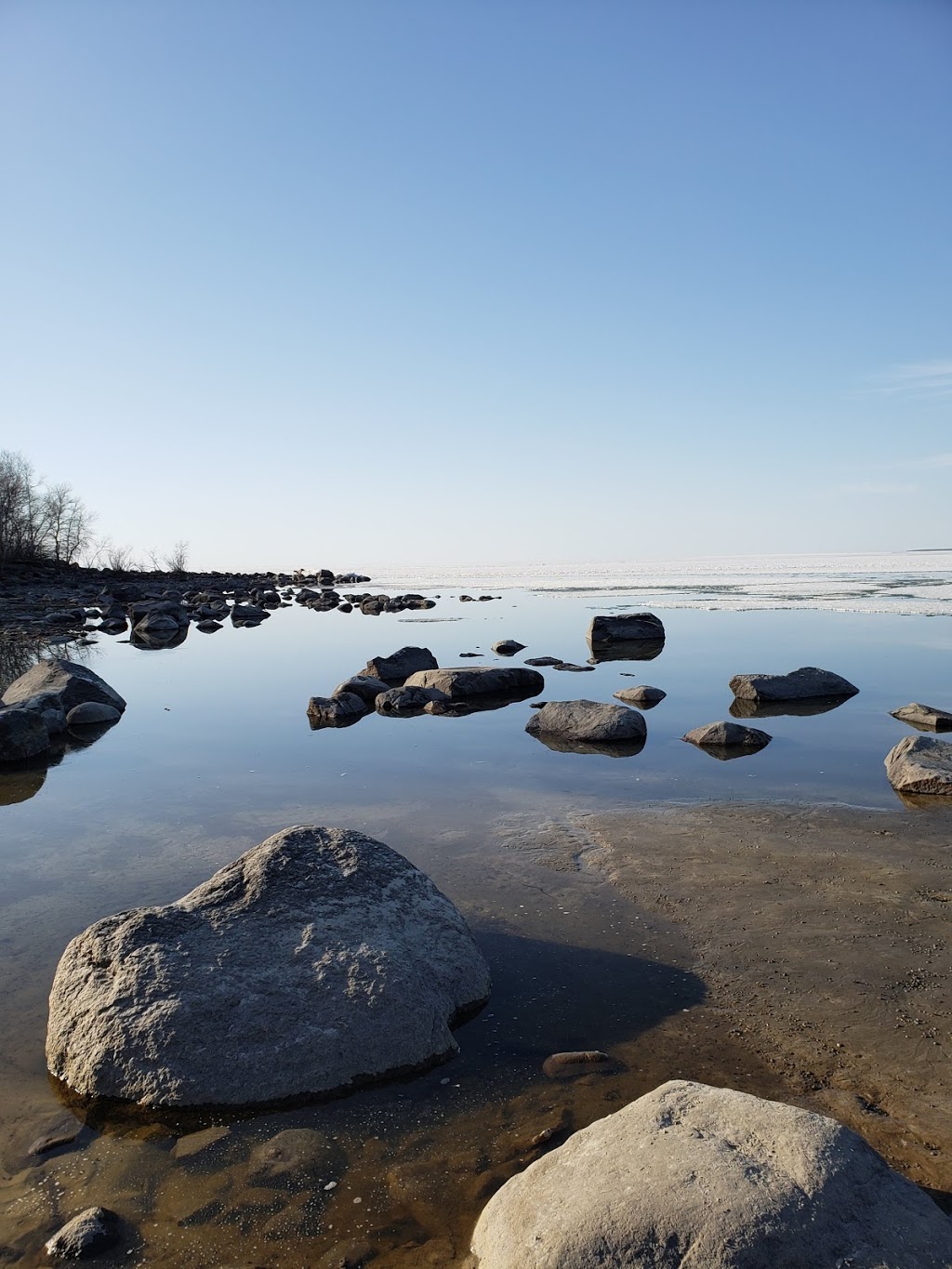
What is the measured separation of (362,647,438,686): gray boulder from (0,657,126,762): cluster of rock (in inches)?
187

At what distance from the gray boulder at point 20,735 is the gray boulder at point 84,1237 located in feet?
31.4

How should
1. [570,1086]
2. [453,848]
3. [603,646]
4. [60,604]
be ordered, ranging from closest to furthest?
[570,1086]
[453,848]
[603,646]
[60,604]

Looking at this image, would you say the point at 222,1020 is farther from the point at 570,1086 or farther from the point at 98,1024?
the point at 570,1086

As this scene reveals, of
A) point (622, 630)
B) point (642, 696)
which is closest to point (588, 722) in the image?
point (642, 696)

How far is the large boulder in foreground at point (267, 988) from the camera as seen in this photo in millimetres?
4168

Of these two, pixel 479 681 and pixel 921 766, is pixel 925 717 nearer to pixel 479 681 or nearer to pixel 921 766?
pixel 921 766

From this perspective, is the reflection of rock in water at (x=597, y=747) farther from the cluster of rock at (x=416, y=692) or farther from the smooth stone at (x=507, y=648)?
the smooth stone at (x=507, y=648)

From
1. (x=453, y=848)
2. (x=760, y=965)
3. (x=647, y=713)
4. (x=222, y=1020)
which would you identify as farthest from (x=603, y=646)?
(x=222, y=1020)

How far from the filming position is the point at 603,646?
22562mm

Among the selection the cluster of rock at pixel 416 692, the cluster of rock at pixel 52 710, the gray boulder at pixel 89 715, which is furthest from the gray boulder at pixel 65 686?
the cluster of rock at pixel 416 692

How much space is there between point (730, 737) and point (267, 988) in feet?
26.3

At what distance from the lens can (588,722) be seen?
11883 mm

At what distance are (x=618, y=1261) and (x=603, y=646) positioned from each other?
66.0 ft

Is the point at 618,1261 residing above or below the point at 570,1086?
above
